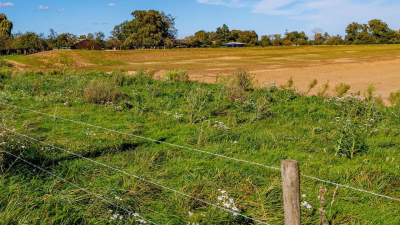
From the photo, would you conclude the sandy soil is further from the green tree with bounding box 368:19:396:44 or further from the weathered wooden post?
the green tree with bounding box 368:19:396:44

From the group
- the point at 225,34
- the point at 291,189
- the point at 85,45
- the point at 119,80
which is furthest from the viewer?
the point at 225,34

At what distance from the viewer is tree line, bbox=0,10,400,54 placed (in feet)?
276

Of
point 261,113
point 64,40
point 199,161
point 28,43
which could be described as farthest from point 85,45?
point 199,161

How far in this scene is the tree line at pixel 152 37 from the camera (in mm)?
84125

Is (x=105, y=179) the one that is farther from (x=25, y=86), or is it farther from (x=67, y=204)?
(x=25, y=86)

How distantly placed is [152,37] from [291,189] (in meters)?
91.4

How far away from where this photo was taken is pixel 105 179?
5238mm

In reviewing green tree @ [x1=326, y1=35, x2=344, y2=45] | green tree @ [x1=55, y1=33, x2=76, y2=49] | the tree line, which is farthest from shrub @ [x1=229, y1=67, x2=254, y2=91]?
green tree @ [x1=326, y1=35, x2=344, y2=45]

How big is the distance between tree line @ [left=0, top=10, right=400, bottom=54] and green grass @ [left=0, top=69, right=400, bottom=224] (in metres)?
68.3

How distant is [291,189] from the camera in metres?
2.62

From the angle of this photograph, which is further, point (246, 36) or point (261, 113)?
point (246, 36)

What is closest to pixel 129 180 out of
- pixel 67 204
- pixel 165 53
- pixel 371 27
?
pixel 67 204

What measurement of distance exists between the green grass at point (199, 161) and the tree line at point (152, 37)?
68336 millimetres

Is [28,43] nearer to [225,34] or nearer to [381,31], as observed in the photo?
[225,34]
